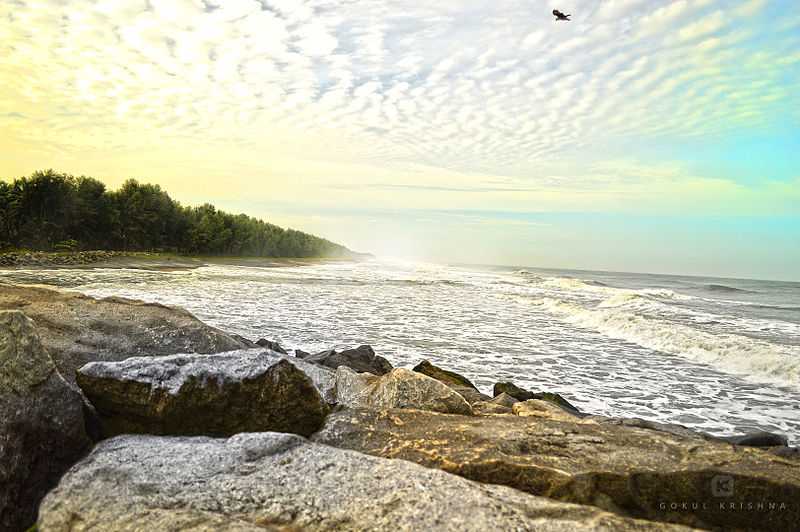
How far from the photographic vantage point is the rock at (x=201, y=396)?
151 inches

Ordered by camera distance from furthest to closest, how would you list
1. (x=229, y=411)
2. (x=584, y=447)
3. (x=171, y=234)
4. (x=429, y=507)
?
(x=171, y=234) → (x=229, y=411) → (x=584, y=447) → (x=429, y=507)

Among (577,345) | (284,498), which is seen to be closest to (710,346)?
(577,345)

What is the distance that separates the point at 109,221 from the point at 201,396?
7223cm

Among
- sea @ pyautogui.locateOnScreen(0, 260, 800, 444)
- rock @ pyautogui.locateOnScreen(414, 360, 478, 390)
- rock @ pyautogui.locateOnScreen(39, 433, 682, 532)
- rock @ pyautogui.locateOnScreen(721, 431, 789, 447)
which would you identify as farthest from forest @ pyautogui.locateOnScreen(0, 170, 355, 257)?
rock @ pyautogui.locateOnScreen(721, 431, 789, 447)

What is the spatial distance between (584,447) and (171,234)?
81.8 meters

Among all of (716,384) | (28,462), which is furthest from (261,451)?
(716,384)

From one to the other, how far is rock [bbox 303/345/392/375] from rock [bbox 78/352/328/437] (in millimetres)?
5392

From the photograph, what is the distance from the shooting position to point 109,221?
65.0 metres

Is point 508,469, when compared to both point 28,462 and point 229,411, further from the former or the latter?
point 28,462

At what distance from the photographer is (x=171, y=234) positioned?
249 ft

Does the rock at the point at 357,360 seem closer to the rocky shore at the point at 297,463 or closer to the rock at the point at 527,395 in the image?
the rock at the point at 527,395

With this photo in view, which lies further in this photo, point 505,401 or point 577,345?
point 577,345

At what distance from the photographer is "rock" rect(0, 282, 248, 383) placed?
16.7 ft

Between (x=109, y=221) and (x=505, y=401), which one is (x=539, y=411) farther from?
(x=109, y=221)
